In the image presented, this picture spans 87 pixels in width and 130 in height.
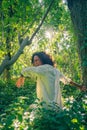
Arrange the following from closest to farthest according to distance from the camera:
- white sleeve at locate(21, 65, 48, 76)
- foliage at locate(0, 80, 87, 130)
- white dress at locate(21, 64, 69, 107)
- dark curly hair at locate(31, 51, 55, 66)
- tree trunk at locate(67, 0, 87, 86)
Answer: foliage at locate(0, 80, 87, 130) < white sleeve at locate(21, 65, 48, 76) < white dress at locate(21, 64, 69, 107) < dark curly hair at locate(31, 51, 55, 66) < tree trunk at locate(67, 0, 87, 86)

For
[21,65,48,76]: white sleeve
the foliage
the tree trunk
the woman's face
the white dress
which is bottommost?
the foliage

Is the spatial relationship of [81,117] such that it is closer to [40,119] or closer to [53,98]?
[40,119]

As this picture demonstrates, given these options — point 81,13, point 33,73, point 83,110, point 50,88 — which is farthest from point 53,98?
point 81,13

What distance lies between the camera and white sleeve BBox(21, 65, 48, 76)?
5746mm

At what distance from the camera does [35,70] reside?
5.81 m

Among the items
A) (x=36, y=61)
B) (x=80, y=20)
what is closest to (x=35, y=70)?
(x=36, y=61)

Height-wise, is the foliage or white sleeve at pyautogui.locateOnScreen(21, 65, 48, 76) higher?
white sleeve at pyautogui.locateOnScreen(21, 65, 48, 76)

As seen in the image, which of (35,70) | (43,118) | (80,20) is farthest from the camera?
(80,20)

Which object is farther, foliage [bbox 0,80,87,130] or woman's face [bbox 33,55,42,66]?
woman's face [bbox 33,55,42,66]

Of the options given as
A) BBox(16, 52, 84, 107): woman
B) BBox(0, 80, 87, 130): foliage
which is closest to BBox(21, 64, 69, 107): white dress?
BBox(16, 52, 84, 107): woman

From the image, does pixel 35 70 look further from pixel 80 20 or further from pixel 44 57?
pixel 80 20

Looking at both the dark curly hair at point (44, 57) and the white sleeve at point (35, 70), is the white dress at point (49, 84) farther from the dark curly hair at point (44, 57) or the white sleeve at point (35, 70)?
the dark curly hair at point (44, 57)

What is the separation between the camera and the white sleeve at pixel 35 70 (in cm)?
575

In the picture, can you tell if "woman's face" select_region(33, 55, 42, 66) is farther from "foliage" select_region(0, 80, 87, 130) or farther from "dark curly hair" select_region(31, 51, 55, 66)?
"foliage" select_region(0, 80, 87, 130)
